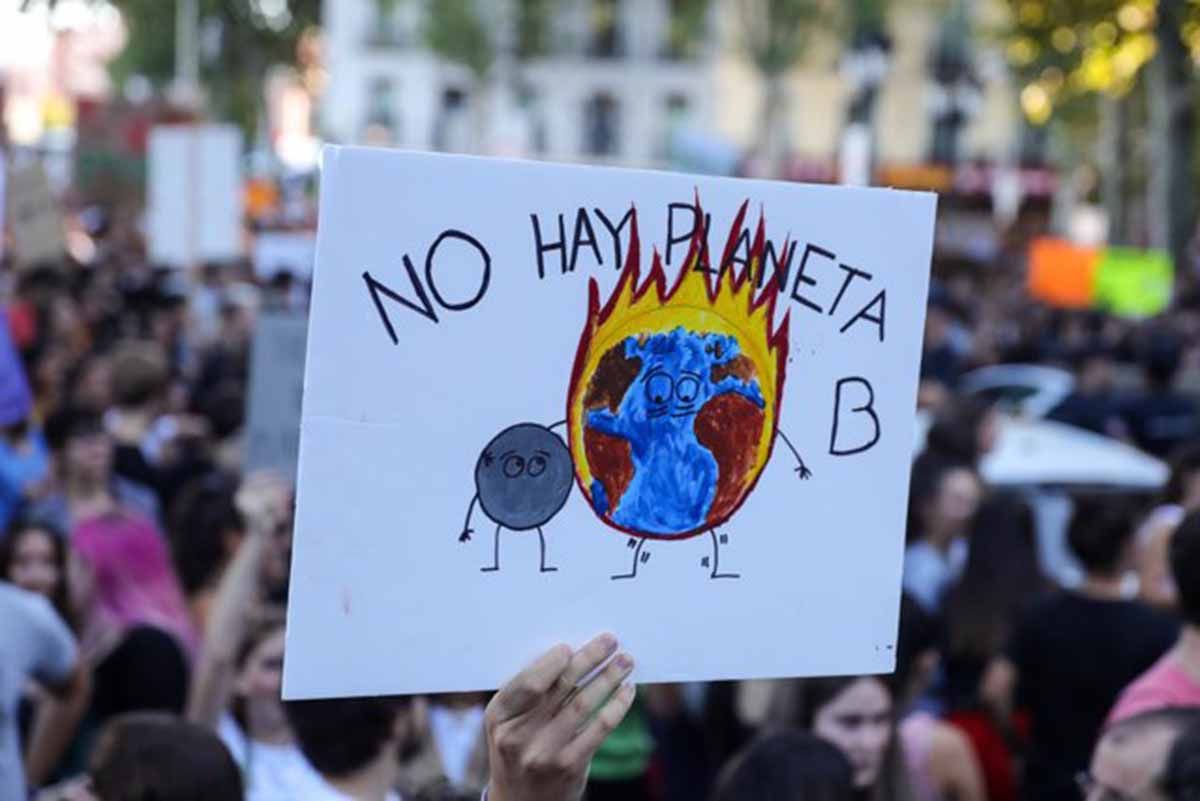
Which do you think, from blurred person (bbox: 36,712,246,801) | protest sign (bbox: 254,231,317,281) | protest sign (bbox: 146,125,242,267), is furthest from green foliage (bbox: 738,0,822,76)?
blurred person (bbox: 36,712,246,801)

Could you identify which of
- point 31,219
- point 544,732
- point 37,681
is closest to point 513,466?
point 544,732

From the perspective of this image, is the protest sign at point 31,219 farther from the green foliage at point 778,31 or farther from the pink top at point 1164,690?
the green foliage at point 778,31

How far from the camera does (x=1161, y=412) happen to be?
10156mm

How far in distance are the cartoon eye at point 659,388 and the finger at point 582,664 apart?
291 mm

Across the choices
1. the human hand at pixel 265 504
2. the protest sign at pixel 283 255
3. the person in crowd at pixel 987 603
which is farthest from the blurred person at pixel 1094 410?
the protest sign at pixel 283 255

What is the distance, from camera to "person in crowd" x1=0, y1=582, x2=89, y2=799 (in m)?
3.65

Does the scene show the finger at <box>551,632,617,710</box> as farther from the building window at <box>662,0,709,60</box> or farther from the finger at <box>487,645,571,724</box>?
the building window at <box>662,0,709,60</box>

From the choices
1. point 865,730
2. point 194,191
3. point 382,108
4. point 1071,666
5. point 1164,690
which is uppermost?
point 382,108

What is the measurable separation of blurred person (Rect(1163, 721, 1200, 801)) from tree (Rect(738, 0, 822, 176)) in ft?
129

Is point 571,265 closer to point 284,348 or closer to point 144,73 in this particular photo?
point 284,348

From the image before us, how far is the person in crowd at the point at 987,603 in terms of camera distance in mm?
4902

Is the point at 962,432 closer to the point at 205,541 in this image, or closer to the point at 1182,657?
the point at 205,541

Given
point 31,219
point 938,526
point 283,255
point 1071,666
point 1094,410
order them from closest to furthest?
point 1071,666 → point 938,526 → point 1094,410 → point 31,219 → point 283,255

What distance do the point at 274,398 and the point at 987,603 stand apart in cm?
221
